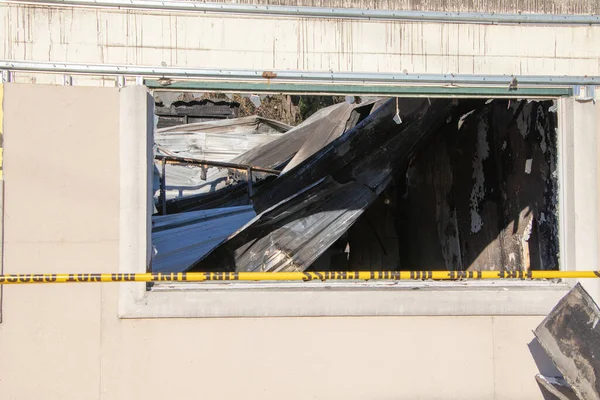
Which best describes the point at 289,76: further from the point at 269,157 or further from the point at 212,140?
the point at 212,140

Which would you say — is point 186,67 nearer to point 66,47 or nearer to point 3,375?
point 66,47

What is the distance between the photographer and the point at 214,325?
3852 mm

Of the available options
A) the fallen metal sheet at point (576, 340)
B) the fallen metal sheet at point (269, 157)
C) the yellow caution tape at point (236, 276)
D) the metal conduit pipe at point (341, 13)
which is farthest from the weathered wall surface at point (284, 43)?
the fallen metal sheet at point (269, 157)

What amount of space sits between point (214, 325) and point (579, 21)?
3119mm

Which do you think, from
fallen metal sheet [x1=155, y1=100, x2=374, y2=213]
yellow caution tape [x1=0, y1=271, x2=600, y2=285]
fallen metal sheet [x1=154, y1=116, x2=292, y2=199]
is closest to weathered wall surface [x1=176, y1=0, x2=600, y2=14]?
yellow caution tape [x1=0, y1=271, x2=600, y2=285]

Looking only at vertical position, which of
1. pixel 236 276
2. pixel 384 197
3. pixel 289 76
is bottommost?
pixel 236 276

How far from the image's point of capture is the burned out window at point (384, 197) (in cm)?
543

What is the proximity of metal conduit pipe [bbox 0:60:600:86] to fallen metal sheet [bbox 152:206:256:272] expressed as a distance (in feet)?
6.29

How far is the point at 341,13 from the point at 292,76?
52cm

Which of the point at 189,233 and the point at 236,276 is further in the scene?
the point at 189,233

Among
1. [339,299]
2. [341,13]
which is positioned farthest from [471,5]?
[339,299]

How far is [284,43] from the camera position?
400 centimetres

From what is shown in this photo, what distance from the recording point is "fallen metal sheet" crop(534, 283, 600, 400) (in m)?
3.59

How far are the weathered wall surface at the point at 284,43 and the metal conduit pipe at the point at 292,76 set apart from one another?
0.04 m
